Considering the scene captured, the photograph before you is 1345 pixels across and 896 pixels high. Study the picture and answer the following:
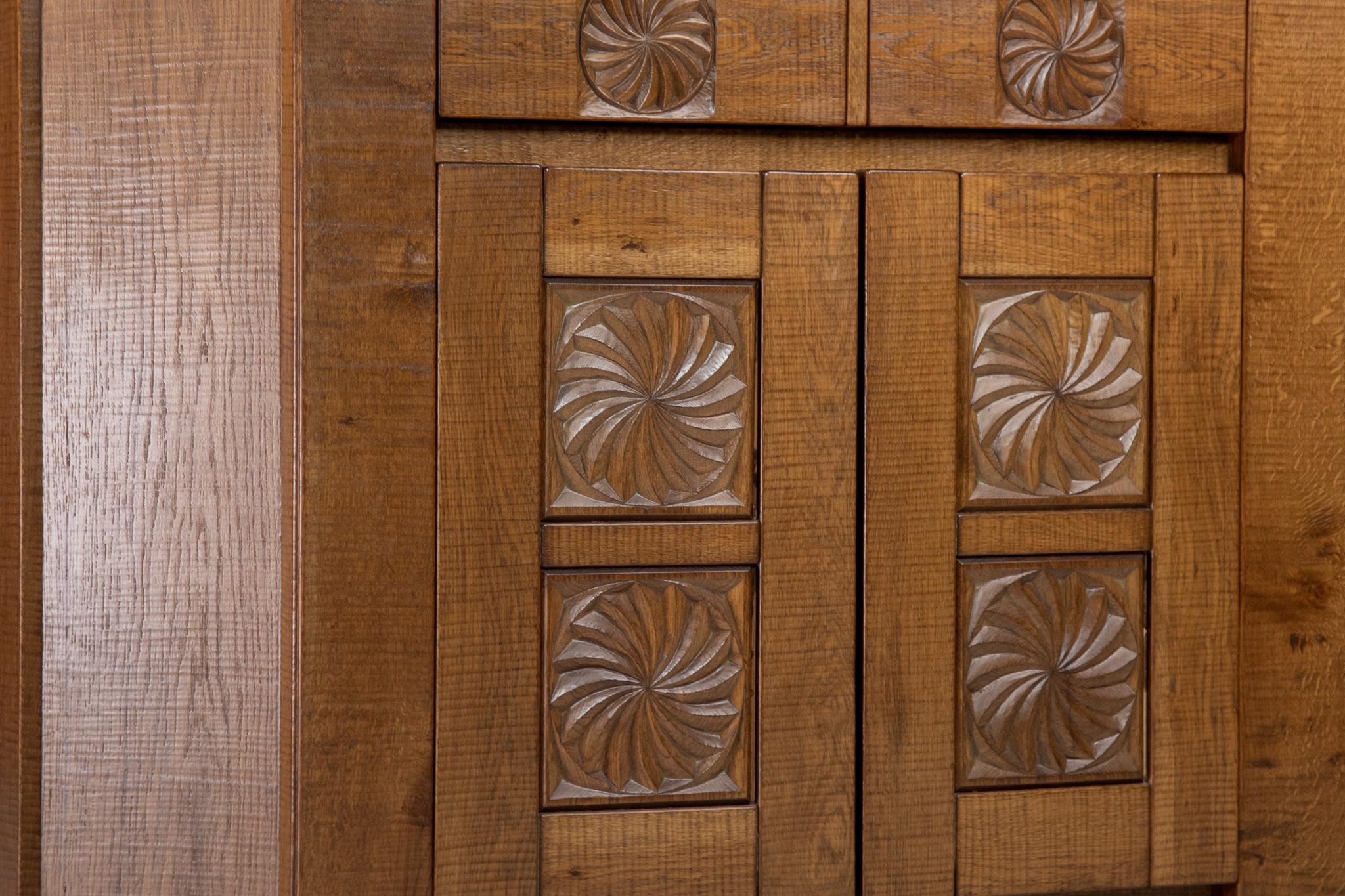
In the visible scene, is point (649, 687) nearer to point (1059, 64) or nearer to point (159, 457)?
point (159, 457)

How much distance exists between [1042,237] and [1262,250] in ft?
0.72

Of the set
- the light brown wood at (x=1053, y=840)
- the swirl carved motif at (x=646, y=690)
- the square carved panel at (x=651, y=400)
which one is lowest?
the light brown wood at (x=1053, y=840)

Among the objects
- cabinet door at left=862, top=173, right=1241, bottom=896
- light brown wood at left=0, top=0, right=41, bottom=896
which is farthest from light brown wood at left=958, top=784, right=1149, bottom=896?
light brown wood at left=0, top=0, right=41, bottom=896

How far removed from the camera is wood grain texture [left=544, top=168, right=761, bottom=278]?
3.55 feet

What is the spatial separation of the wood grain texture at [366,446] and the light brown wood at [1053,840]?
511mm

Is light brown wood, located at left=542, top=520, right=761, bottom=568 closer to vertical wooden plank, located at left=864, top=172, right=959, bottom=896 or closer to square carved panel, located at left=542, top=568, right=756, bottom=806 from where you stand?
square carved panel, located at left=542, top=568, right=756, bottom=806

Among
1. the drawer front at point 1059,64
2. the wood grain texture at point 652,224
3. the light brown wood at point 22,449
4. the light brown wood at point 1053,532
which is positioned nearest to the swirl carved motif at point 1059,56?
the drawer front at point 1059,64

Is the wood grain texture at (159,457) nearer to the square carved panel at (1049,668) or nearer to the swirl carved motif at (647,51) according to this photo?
the swirl carved motif at (647,51)

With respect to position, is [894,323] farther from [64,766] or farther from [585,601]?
[64,766]

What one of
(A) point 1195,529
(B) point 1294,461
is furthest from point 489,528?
(B) point 1294,461

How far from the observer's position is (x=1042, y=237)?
115 cm

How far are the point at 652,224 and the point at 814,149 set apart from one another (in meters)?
0.17

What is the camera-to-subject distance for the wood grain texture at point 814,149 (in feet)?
3.57

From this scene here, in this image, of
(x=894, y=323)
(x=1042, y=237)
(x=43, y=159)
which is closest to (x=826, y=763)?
(x=894, y=323)
